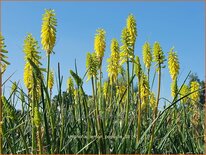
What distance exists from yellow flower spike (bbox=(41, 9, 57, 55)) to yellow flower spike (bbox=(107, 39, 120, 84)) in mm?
2075

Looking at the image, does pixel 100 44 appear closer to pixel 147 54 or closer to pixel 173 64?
pixel 147 54

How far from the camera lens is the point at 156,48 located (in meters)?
4.21

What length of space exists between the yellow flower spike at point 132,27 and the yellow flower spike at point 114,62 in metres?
0.84

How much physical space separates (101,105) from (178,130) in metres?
1.11

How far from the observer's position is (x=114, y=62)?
19.1ft

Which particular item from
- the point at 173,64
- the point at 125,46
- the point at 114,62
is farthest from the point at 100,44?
the point at 125,46

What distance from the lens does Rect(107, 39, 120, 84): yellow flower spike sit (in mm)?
5750

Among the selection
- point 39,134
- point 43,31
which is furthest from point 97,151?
point 43,31

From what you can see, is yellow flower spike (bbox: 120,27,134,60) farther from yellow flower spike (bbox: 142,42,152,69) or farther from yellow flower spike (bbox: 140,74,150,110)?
yellow flower spike (bbox: 142,42,152,69)

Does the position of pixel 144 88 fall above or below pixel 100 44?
below

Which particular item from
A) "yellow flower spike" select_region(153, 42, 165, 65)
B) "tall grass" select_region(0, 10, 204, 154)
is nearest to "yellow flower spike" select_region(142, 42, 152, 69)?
"tall grass" select_region(0, 10, 204, 154)

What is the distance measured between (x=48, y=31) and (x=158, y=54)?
1.30m

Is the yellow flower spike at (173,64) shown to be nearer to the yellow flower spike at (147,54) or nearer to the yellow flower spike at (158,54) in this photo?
the yellow flower spike at (147,54)

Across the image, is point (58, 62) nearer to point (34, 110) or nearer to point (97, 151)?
point (34, 110)
